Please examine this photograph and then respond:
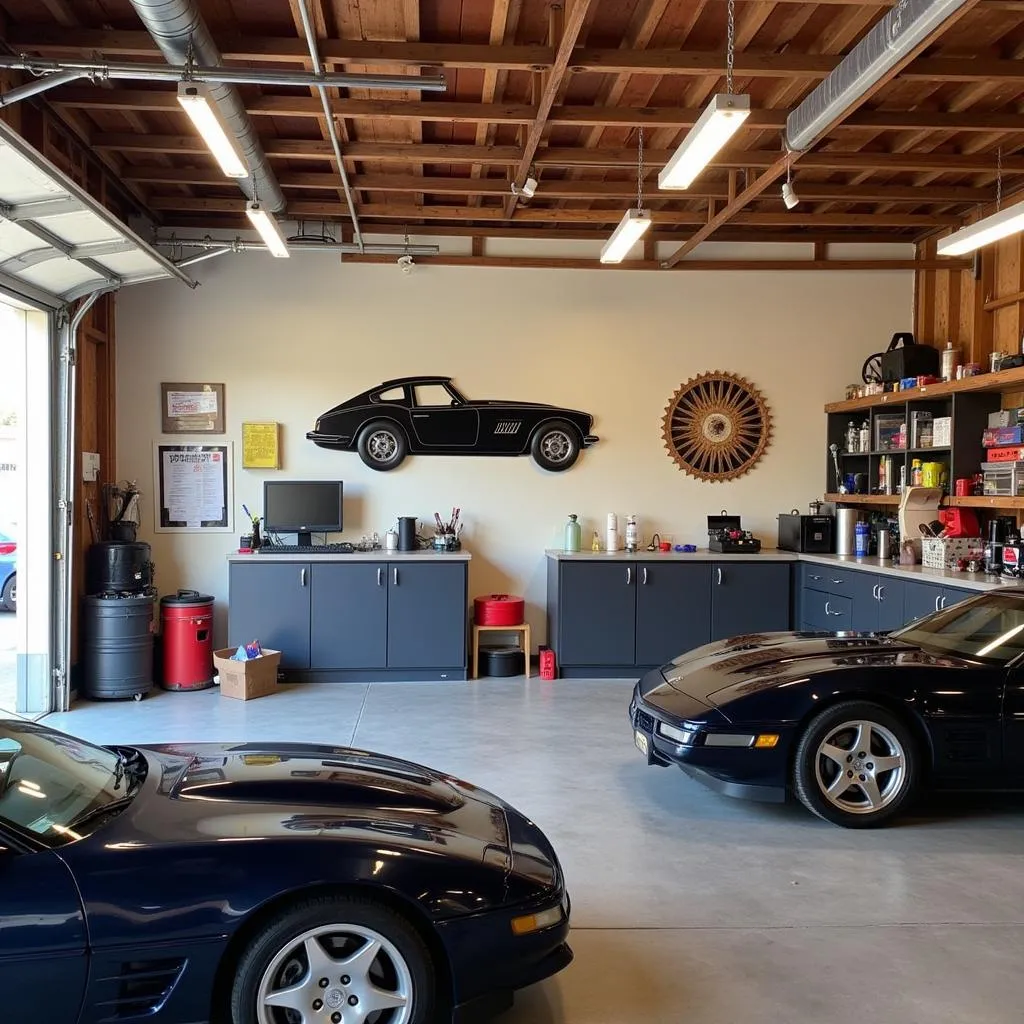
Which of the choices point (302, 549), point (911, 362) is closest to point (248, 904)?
point (302, 549)

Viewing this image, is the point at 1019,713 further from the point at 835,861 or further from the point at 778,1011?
the point at 778,1011

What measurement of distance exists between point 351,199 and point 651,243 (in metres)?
2.70

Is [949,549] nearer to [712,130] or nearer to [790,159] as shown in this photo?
[790,159]

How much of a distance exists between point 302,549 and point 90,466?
1.66m

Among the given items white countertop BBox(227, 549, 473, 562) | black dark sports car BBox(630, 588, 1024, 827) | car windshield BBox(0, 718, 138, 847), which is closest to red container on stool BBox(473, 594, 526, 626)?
white countertop BBox(227, 549, 473, 562)

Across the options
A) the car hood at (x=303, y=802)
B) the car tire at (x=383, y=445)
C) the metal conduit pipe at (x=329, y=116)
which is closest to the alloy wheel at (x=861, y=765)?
the car hood at (x=303, y=802)

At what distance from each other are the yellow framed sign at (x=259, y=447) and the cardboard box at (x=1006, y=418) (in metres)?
5.50

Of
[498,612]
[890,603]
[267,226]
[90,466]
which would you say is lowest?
[498,612]

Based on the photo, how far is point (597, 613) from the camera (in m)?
6.70

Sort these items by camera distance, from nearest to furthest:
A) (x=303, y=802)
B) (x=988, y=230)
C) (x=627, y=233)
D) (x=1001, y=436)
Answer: (x=303, y=802) < (x=988, y=230) < (x=627, y=233) < (x=1001, y=436)

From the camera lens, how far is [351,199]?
6.09m

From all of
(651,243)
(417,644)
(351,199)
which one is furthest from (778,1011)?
(651,243)

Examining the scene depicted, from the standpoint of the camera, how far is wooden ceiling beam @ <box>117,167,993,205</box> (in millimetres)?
5902

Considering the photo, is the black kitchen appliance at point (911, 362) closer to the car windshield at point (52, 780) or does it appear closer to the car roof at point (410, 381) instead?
the car roof at point (410, 381)
